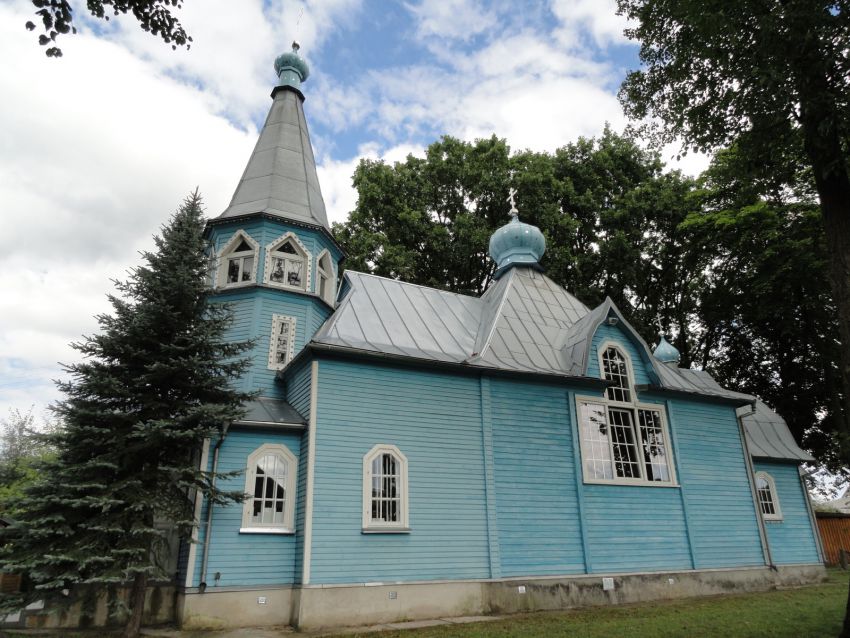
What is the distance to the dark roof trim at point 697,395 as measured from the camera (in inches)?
555

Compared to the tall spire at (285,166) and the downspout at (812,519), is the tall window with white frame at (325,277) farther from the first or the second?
the downspout at (812,519)

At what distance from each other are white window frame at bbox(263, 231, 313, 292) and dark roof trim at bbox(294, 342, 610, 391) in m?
2.12

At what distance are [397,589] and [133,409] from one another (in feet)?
17.9

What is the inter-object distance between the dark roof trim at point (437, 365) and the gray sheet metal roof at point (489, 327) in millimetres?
84

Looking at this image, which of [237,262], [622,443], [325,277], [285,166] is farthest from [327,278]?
[622,443]

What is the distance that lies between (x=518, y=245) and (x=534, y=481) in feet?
24.9

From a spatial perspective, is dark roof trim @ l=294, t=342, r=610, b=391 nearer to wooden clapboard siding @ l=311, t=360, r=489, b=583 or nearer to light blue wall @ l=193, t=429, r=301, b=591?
wooden clapboard siding @ l=311, t=360, r=489, b=583

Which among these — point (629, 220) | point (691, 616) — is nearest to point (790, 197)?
point (629, 220)

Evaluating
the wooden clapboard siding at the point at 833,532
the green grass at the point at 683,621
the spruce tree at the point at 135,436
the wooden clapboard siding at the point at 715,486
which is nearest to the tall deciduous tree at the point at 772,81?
the green grass at the point at 683,621

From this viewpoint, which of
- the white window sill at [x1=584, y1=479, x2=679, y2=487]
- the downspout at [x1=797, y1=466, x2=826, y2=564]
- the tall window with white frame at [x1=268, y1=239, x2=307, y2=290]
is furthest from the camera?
the downspout at [x1=797, y1=466, x2=826, y2=564]

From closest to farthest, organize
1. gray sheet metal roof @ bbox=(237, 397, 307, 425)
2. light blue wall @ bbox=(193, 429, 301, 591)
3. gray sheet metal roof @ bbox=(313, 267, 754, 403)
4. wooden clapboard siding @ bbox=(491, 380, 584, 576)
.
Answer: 1. light blue wall @ bbox=(193, 429, 301, 591)
2. gray sheet metal roof @ bbox=(237, 397, 307, 425)
3. wooden clapboard siding @ bbox=(491, 380, 584, 576)
4. gray sheet metal roof @ bbox=(313, 267, 754, 403)

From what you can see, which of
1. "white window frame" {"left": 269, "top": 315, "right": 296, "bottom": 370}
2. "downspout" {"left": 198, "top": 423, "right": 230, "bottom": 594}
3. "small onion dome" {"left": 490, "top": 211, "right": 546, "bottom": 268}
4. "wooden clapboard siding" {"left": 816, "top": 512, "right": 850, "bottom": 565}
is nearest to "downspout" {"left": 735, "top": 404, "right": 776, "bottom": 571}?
"small onion dome" {"left": 490, "top": 211, "right": 546, "bottom": 268}

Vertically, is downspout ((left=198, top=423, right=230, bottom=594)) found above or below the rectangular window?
below

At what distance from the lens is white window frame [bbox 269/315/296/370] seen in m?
12.8
